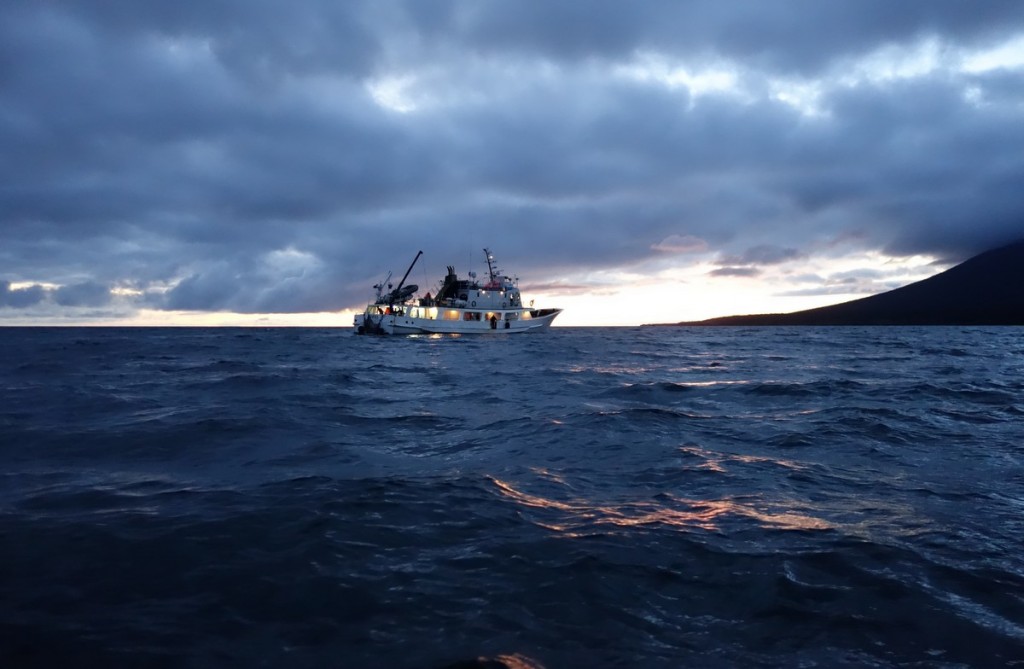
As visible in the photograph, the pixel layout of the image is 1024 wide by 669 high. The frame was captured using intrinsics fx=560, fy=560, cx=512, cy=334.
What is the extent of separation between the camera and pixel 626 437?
1163 centimetres

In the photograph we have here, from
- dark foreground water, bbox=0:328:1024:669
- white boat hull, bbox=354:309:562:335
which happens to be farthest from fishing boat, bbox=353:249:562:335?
dark foreground water, bbox=0:328:1024:669

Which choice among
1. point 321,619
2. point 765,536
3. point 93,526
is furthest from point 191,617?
point 765,536

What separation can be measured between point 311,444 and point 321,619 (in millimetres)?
7140

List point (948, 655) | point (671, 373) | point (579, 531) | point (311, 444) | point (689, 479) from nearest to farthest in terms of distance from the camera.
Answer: point (948, 655) → point (579, 531) → point (689, 479) → point (311, 444) → point (671, 373)

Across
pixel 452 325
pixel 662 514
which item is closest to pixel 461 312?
pixel 452 325

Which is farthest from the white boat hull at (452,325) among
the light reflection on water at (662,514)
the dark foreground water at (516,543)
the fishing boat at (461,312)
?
the light reflection on water at (662,514)

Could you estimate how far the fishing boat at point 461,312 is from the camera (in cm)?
9031

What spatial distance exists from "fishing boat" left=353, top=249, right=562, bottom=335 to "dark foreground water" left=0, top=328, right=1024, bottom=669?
3021 inches

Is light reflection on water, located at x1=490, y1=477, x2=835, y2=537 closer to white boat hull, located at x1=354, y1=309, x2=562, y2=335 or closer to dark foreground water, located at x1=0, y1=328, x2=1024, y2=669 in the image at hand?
dark foreground water, located at x1=0, y1=328, x2=1024, y2=669

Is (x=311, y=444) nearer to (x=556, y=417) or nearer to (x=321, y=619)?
(x=556, y=417)

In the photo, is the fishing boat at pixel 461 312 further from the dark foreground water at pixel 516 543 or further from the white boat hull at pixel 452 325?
the dark foreground water at pixel 516 543

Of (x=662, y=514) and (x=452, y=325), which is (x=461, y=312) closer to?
(x=452, y=325)

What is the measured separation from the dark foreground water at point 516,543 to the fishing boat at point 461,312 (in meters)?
76.7

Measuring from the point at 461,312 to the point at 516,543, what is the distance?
84.5 metres
